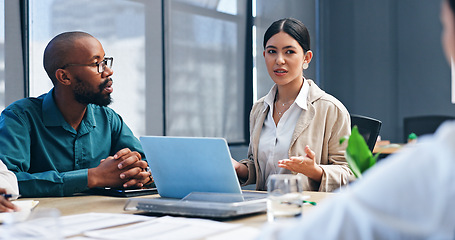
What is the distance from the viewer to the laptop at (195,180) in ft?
4.38

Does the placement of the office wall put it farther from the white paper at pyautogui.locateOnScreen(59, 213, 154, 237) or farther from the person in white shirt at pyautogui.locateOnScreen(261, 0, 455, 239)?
the person in white shirt at pyautogui.locateOnScreen(261, 0, 455, 239)

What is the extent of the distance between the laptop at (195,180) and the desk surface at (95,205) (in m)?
0.04

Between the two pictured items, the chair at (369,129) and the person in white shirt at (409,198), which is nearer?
the person in white shirt at (409,198)

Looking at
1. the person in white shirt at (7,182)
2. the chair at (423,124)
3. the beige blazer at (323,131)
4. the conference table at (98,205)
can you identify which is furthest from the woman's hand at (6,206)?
the chair at (423,124)

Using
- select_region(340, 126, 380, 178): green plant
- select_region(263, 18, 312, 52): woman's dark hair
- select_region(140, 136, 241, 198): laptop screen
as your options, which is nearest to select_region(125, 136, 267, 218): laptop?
select_region(140, 136, 241, 198): laptop screen

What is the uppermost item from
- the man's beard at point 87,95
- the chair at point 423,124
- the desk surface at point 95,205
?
the man's beard at point 87,95

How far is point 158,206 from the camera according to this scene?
1.39 metres

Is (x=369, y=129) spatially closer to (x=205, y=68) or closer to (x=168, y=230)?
(x=168, y=230)

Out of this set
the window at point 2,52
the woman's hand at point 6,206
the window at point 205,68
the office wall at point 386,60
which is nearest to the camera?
the woman's hand at point 6,206

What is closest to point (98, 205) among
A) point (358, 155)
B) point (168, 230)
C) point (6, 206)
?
point (6, 206)

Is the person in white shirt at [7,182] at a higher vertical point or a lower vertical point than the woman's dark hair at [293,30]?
lower

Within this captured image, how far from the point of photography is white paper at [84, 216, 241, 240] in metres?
1.07

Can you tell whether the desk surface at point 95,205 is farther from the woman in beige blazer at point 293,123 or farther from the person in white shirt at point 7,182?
the woman in beige blazer at point 293,123

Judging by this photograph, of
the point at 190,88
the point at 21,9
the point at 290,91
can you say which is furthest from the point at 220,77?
the point at 290,91
